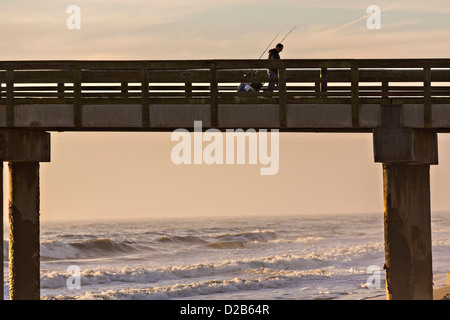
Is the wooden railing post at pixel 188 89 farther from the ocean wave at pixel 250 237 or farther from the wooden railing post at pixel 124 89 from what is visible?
the ocean wave at pixel 250 237

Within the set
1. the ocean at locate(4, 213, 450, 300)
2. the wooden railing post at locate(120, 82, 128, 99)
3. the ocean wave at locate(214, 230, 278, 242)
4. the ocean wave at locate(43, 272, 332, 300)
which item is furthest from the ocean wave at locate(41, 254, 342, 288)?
the wooden railing post at locate(120, 82, 128, 99)

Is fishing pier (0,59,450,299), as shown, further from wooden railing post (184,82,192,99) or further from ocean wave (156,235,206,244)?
ocean wave (156,235,206,244)

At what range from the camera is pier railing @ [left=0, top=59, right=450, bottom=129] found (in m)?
16.4

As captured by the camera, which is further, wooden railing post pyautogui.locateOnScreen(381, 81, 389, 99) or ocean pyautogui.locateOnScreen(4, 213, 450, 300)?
ocean pyautogui.locateOnScreen(4, 213, 450, 300)

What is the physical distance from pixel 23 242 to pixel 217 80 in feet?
16.8

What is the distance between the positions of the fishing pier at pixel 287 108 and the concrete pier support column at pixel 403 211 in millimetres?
19

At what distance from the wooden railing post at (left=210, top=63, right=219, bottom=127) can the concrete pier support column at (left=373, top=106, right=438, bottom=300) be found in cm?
302

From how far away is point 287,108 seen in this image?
1642 cm

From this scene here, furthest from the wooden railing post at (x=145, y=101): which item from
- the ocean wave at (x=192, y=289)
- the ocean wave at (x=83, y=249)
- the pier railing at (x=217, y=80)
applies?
the ocean wave at (x=83, y=249)

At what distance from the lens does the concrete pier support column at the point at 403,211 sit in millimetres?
15992

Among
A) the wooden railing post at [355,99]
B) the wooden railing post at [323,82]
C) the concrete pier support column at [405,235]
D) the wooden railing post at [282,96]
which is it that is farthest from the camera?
the wooden railing post at [323,82]

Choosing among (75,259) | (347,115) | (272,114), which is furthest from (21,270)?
(75,259)

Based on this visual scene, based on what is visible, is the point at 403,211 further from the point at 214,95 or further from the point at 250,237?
the point at 250,237
